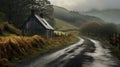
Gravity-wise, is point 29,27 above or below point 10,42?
below

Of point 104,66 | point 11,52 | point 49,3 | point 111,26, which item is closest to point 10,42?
point 11,52

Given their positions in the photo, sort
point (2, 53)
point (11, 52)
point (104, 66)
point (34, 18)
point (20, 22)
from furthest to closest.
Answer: point (20, 22), point (34, 18), point (11, 52), point (2, 53), point (104, 66)

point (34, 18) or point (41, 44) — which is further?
point (34, 18)

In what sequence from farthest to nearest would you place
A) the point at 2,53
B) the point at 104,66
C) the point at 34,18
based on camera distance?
the point at 34,18 < the point at 2,53 < the point at 104,66

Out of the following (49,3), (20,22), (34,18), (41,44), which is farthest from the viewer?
(49,3)

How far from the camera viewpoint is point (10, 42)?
29.0 m

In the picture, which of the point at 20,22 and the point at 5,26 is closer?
the point at 5,26

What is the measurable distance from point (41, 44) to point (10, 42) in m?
12.6

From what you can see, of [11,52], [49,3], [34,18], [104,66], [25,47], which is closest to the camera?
[104,66]

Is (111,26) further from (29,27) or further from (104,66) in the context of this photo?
(104,66)

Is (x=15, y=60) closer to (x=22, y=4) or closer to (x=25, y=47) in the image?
(x=25, y=47)

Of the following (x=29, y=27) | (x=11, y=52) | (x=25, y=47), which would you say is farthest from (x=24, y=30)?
(x=11, y=52)

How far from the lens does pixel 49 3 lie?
4141 inches

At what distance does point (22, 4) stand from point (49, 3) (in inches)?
609
